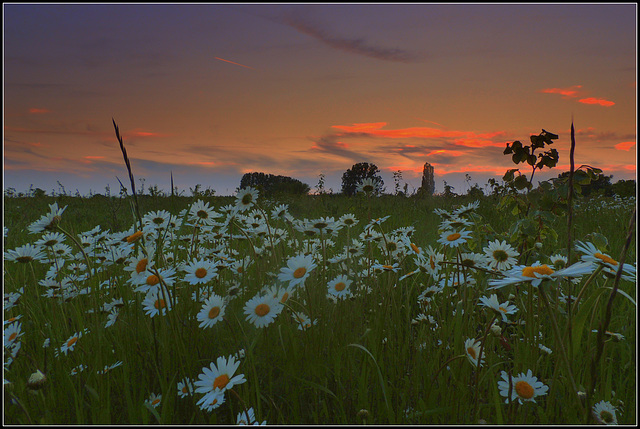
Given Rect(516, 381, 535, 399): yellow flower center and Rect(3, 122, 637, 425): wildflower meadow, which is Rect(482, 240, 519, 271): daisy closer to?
Rect(3, 122, 637, 425): wildflower meadow

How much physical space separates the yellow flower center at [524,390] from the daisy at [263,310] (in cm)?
99

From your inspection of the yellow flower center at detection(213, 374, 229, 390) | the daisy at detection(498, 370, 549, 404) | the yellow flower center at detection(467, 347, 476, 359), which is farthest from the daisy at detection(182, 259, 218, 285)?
the daisy at detection(498, 370, 549, 404)

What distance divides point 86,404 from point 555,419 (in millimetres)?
1908

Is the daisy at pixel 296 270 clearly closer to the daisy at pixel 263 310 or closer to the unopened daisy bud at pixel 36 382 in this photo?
the daisy at pixel 263 310

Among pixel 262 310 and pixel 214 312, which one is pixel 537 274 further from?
pixel 214 312

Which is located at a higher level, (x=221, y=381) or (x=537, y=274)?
(x=537, y=274)

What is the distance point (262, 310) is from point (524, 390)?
1.11 meters

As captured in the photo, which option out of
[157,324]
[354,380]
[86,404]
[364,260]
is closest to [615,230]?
[364,260]

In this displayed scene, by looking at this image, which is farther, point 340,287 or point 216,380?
point 340,287

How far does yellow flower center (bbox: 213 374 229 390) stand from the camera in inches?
56.7

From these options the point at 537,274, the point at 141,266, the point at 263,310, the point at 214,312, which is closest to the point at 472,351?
the point at 537,274

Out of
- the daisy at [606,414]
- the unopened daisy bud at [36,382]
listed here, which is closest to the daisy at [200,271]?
the unopened daisy bud at [36,382]

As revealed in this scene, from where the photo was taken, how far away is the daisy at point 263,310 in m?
1.77

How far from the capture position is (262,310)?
184 centimetres
